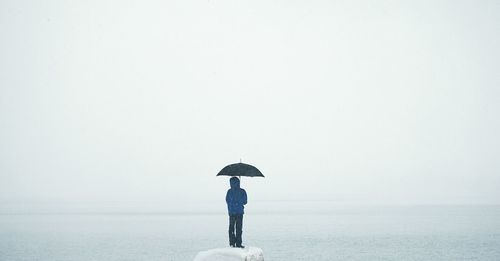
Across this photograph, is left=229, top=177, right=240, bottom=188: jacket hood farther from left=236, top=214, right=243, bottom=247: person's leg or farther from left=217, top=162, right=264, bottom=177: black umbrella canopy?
left=236, top=214, right=243, bottom=247: person's leg

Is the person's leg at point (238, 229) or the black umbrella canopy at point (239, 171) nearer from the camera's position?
the black umbrella canopy at point (239, 171)

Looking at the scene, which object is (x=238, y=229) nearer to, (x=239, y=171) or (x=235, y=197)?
(x=235, y=197)

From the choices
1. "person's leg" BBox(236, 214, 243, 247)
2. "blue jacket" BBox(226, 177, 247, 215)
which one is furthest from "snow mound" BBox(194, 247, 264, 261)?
"blue jacket" BBox(226, 177, 247, 215)

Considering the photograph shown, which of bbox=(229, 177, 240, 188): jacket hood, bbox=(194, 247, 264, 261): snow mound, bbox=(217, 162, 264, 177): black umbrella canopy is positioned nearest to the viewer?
bbox=(194, 247, 264, 261): snow mound

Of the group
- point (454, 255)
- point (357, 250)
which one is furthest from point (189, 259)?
A: point (454, 255)

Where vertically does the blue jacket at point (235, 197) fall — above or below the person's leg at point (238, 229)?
above

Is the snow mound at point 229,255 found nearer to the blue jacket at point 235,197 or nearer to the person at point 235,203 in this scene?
the person at point 235,203

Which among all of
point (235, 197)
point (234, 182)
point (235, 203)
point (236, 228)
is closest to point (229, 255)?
point (236, 228)

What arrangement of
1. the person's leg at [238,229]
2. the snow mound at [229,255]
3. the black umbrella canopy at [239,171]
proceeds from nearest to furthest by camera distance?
1. the snow mound at [229,255]
2. the black umbrella canopy at [239,171]
3. the person's leg at [238,229]

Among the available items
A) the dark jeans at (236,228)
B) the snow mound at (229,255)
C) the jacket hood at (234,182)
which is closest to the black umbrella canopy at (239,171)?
the jacket hood at (234,182)

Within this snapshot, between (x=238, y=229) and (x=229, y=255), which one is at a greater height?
(x=238, y=229)

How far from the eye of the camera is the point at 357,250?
252 ft

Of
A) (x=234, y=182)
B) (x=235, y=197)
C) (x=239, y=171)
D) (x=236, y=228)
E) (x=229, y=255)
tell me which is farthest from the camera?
(x=236, y=228)

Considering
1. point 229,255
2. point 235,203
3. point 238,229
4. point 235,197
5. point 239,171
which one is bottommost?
point 229,255
